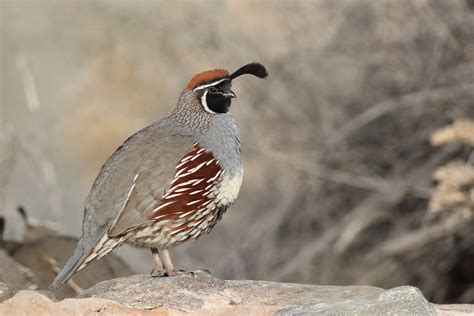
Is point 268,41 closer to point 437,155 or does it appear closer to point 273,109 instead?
point 273,109

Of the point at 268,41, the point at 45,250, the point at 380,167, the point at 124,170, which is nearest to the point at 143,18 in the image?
the point at 268,41

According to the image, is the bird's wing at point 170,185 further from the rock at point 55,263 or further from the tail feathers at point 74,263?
the rock at point 55,263

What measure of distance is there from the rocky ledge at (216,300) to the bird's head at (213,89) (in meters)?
0.86

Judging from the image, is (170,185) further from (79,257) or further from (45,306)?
(45,306)

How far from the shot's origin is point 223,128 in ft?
15.9

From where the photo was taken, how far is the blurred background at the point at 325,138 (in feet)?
24.7

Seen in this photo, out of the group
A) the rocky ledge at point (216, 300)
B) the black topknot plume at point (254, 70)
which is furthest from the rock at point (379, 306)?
the black topknot plume at point (254, 70)

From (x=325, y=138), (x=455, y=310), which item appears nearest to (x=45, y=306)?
(x=455, y=310)

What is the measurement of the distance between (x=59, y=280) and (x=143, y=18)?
4.87 metres

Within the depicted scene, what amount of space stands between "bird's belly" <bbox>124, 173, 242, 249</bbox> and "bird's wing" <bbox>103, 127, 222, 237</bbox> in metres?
0.02

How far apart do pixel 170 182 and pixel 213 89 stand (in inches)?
20.2

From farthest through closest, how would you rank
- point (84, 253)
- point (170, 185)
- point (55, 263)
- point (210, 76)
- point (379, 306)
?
point (55, 263) → point (210, 76) → point (170, 185) → point (84, 253) → point (379, 306)

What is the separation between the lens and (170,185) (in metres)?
4.63

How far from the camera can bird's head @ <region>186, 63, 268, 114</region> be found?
189 inches
